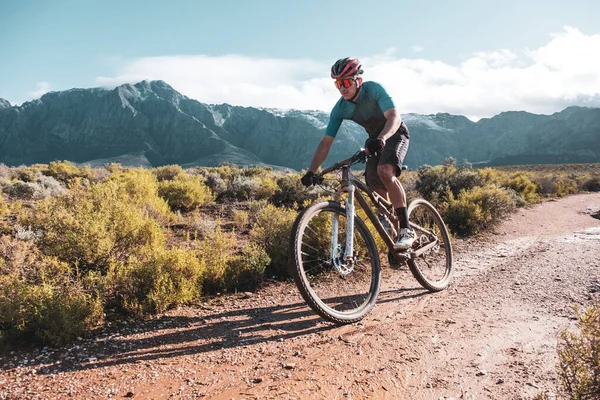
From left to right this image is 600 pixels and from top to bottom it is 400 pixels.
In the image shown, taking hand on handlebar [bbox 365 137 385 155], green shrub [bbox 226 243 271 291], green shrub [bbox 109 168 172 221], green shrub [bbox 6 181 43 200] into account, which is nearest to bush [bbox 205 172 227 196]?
green shrub [bbox 109 168 172 221]

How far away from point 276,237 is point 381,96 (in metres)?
2.84

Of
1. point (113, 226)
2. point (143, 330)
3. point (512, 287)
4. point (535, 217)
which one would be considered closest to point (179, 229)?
point (113, 226)

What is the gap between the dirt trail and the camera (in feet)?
8.52

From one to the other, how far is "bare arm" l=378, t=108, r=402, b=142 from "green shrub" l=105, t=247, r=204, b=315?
283 centimetres

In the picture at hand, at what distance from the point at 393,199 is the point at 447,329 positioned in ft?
5.13

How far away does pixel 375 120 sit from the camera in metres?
4.50

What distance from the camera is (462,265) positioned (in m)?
6.19

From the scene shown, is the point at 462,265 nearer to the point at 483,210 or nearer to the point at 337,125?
the point at 337,125

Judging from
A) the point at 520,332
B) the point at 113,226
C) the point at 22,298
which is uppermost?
the point at 113,226

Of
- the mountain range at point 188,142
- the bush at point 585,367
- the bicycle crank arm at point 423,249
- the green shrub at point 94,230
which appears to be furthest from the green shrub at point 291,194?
the mountain range at point 188,142

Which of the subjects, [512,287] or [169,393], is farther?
[512,287]

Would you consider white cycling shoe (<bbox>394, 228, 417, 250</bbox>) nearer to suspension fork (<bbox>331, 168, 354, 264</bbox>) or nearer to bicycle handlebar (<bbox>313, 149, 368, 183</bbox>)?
suspension fork (<bbox>331, 168, 354, 264</bbox>)

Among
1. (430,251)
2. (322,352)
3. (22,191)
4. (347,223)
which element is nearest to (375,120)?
(347,223)

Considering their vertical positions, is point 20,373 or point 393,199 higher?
point 393,199
